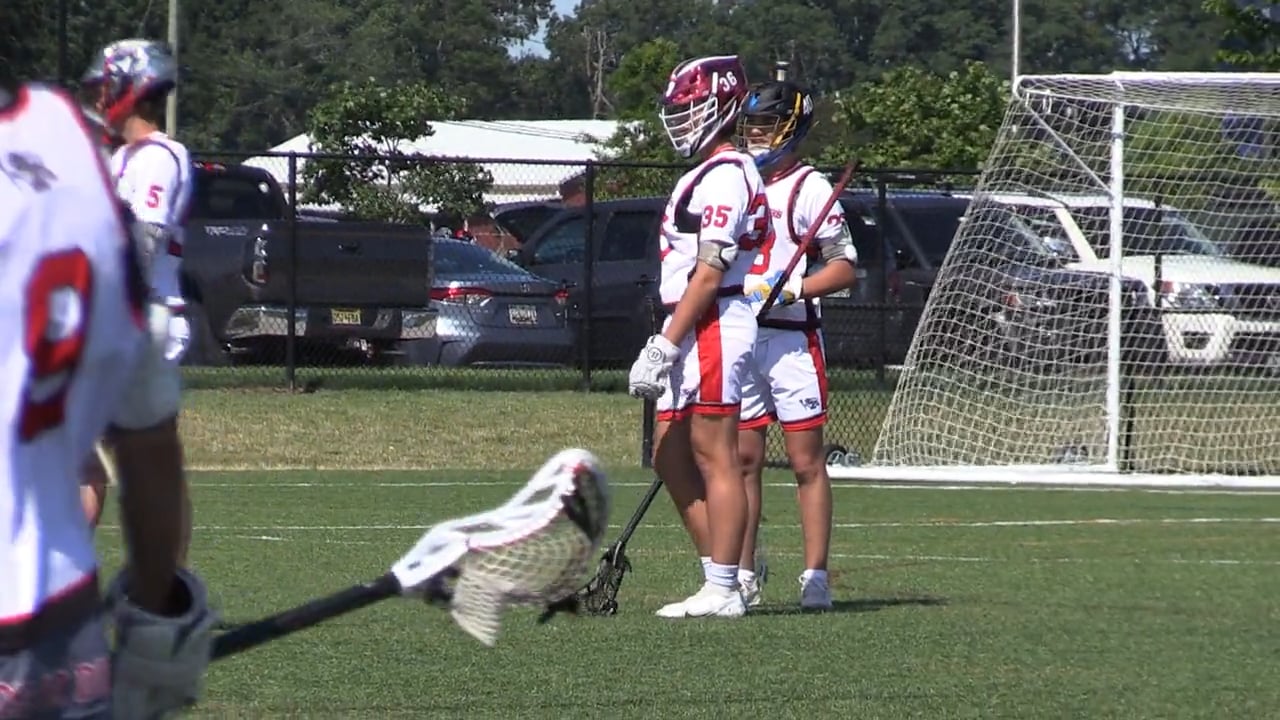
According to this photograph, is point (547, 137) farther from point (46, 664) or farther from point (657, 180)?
point (46, 664)

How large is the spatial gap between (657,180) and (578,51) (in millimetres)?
71552

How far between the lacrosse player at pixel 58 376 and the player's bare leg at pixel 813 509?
227 inches

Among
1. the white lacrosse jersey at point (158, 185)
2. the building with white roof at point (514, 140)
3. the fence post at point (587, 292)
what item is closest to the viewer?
the white lacrosse jersey at point (158, 185)

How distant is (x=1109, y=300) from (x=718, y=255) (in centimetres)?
→ 881

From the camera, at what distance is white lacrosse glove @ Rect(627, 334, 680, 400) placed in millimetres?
7332

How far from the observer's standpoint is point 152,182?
7.08 meters

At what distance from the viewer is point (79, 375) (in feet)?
7.38

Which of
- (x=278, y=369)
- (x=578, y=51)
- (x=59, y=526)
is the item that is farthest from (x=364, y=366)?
(x=578, y=51)

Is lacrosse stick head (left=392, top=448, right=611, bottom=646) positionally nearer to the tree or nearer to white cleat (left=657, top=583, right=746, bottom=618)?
white cleat (left=657, top=583, right=746, bottom=618)

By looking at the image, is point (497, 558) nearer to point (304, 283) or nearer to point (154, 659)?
point (154, 659)

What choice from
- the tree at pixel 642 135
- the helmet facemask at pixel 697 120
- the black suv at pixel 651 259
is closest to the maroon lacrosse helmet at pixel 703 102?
the helmet facemask at pixel 697 120

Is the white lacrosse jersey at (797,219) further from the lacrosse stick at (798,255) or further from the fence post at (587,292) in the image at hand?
the fence post at (587,292)

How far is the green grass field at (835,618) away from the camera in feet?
19.8

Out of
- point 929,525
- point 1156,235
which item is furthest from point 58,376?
point 1156,235
